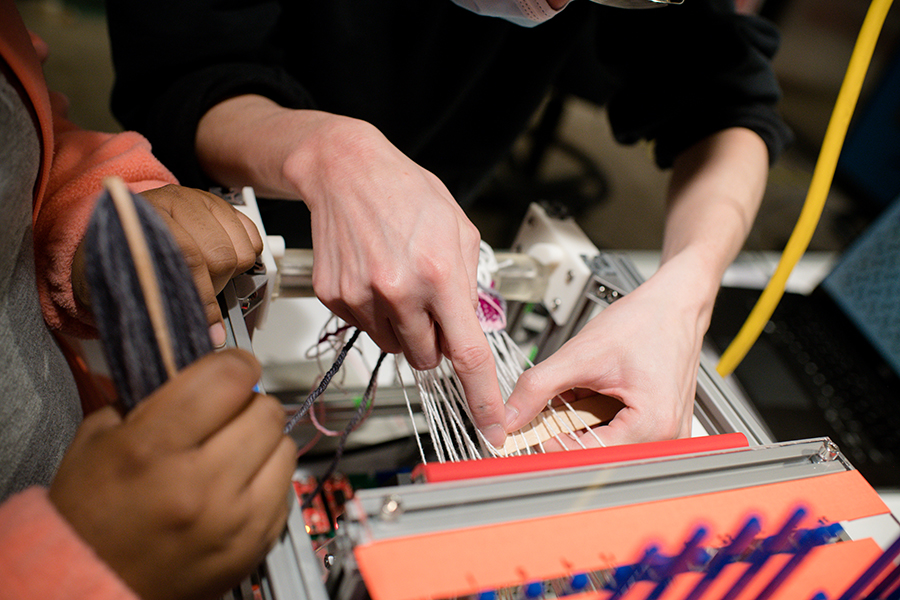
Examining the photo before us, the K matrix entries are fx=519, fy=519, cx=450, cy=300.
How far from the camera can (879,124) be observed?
178 centimetres

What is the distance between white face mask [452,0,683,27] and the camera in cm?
55

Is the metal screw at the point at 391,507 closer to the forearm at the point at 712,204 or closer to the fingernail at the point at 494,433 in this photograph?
the fingernail at the point at 494,433

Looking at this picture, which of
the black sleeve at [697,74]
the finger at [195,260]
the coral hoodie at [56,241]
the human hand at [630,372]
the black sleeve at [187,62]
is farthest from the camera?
the black sleeve at [697,74]

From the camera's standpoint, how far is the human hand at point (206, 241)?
37cm

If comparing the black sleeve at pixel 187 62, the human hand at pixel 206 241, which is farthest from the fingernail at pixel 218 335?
the black sleeve at pixel 187 62

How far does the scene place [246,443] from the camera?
0.88 ft

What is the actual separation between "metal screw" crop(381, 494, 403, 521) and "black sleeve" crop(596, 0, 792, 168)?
786mm

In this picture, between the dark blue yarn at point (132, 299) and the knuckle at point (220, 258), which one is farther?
the knuckle at point (220, 258)

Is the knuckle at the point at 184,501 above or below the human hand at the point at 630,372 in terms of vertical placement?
above

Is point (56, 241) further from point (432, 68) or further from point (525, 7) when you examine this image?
point (432, 68)

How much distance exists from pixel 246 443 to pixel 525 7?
0.52 meters

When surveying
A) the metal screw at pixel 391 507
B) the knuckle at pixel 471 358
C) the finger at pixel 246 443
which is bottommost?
the knuckle at pixel 471 358

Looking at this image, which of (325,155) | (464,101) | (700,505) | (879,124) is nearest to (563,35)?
(464,101)

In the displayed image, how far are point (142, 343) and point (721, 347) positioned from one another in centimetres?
91
